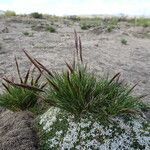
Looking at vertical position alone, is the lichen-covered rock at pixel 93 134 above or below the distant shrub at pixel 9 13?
above

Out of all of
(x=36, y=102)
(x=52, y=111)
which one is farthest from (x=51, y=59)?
(x=52, y=111)

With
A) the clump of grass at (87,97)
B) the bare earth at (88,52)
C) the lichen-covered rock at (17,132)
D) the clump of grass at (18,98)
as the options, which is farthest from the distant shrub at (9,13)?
the clump of grass at (87,97)

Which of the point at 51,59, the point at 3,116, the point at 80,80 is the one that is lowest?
the point at 51,59

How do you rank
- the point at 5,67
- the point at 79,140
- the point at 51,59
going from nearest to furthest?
the point at 79,140 → the point at 5,67 → the point at 51,59

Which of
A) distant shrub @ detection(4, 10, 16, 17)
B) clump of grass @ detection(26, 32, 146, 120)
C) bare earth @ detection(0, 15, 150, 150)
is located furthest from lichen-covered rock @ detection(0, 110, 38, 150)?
distant shrub @ detection(4, 10, 16, 17)

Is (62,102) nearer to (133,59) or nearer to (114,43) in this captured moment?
(133,59)

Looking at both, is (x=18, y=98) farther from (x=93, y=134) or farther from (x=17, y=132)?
(x=93, y=134)

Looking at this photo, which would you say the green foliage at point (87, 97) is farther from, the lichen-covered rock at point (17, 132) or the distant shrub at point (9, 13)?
the distant shrub at point (9, 13)
